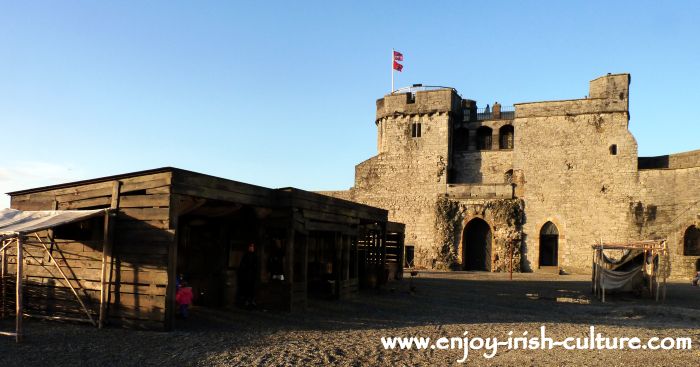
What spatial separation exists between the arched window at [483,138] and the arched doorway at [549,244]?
24.8ft

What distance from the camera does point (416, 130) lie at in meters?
36.6

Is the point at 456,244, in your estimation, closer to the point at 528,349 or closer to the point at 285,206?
the point at 285,206

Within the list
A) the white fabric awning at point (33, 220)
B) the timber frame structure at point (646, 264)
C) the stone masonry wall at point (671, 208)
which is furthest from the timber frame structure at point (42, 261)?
the stone masonry wall at point (671, 208)

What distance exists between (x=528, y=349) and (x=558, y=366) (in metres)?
1.25

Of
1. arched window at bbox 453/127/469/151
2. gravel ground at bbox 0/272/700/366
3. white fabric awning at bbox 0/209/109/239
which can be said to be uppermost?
arched window at bbox 453/127/469/151

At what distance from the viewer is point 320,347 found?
29.4 feet

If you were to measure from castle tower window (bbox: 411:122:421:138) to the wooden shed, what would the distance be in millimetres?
21347

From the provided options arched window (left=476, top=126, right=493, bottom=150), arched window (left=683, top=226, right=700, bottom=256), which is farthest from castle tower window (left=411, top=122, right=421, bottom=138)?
arched window (left=683, top=226, right=700, bottom=256)

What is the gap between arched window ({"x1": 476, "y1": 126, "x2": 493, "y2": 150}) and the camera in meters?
37.8

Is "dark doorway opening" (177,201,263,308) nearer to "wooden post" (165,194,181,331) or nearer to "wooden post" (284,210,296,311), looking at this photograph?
"wooden post" (284,210,296,311)

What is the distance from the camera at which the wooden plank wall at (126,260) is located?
394 inches

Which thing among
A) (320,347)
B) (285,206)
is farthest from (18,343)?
(285,206)

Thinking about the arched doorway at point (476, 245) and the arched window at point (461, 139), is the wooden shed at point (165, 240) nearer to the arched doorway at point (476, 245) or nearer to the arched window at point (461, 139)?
the arched doorway at point (476, 245)

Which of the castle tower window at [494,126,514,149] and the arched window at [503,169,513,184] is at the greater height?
the castle tower window at [494,126,514,149]
